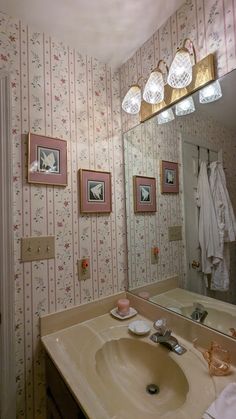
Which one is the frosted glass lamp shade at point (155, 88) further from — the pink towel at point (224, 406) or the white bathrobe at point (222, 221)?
the pink towel at point (224, 406)

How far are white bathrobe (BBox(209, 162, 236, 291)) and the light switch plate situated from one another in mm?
779

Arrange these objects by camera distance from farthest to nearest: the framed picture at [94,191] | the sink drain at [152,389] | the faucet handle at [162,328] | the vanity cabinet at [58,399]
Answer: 1. the framed picture at [94,191]
2. the faucet handle at [162,328]
3. the sink drain at [152,389]
4. the vanity cabinet at [58,399]

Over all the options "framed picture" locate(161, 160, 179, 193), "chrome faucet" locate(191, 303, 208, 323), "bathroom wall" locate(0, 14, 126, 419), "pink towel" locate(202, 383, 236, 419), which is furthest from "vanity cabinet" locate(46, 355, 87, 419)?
"framed picture" locate(161, 160, 179, 193)

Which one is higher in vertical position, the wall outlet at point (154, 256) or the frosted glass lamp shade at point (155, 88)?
the frosted glass lamp shade at point (155, 88)

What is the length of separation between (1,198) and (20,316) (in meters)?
0.55

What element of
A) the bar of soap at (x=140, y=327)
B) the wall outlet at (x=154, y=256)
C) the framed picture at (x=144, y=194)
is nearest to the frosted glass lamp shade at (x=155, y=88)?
the framed picture at (x=144, y=194)

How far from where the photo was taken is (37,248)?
1.05 metres

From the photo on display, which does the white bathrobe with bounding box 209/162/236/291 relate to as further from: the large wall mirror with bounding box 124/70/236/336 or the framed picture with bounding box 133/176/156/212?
the framed picture with bounding box 133/176/156/212

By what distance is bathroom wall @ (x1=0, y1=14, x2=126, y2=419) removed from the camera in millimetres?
1020

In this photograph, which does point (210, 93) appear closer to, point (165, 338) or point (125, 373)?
point (165, 338)

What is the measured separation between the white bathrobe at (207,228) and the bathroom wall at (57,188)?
55 cm

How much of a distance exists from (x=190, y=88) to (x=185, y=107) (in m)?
0.08

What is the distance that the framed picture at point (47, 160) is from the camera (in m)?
1.05

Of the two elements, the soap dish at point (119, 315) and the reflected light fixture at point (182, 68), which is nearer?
the reflected light fixture at point (182, 68)
